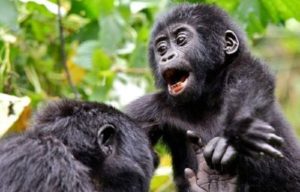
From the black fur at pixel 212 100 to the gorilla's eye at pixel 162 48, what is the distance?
11 millimetres

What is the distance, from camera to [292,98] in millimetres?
11359

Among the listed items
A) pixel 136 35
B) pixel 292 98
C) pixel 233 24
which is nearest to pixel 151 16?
pixel 136 35

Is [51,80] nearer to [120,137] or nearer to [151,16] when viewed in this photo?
[151,16]

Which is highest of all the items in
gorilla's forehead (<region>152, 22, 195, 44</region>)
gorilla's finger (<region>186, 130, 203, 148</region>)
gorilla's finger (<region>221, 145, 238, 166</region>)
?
gorilla's forehead (<region>152, 22, 195, 44</region>)

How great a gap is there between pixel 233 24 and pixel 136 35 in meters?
1.98

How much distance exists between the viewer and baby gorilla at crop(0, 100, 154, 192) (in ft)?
13.5

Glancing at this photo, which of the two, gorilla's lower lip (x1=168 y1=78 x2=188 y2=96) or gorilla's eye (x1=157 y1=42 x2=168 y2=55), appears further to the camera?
gorilla's eye (x1=157 y1=42 x2=168 y2=55)

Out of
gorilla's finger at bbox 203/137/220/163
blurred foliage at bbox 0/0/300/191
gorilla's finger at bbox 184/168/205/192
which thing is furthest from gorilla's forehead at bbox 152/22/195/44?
gorilla's finger at bbox 203/137/220/163

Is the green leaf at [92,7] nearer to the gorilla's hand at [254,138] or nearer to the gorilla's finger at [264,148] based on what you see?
the gorilla's hand at [254,138]

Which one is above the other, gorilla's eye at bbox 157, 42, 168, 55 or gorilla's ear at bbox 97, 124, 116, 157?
gorilla's eye at bbox 157, 42, 168, 55

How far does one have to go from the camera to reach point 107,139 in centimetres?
454

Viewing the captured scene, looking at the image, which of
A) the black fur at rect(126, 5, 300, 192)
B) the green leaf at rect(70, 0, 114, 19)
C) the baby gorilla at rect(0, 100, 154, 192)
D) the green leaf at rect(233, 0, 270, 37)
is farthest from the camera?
the green leaf at rect(70, 0, 114, 19)

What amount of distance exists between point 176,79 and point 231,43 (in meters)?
0.47

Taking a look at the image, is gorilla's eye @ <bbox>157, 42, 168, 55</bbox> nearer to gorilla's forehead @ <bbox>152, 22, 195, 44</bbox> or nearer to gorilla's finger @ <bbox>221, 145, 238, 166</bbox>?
gorilla's forehead @ <bbox>152, 22, 195, 44</bbox>
